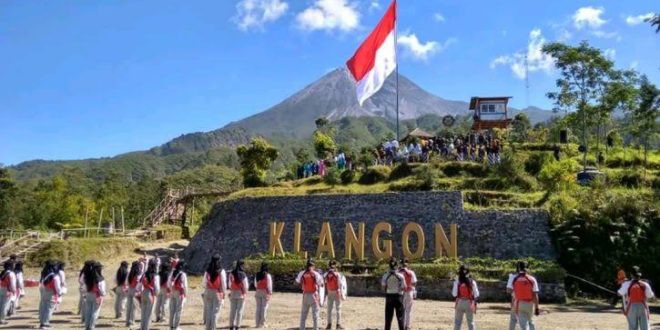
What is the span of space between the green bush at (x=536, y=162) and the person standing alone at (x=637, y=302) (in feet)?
64.5

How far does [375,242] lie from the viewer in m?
23.5

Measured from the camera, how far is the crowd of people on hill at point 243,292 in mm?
11188

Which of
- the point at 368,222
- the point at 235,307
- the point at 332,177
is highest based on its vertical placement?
the point at 332,177

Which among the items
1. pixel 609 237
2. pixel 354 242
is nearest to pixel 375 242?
pixel 354 242

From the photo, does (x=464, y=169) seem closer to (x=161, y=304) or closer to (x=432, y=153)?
(x=432, y=153)

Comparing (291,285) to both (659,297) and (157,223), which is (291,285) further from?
(157,223)

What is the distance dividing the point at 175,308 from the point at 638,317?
30.7ft

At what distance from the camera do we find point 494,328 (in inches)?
555

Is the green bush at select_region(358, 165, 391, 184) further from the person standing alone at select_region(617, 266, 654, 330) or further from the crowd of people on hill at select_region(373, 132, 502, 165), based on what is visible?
the person standing alone at select_region(617, 266, 654, 330)

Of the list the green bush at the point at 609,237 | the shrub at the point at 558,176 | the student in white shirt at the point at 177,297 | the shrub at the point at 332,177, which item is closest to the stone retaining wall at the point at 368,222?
the green bush at the point at 609,237

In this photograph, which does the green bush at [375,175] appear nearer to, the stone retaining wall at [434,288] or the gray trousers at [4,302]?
the stone retaining wall at [434,288]

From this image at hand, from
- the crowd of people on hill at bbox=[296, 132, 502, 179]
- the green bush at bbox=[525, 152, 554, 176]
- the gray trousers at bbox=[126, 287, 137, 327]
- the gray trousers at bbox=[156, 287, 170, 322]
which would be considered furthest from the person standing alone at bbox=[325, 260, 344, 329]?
the green bush at bbox=[525, 152, 554, 176]

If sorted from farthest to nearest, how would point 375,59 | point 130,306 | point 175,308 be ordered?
1. point 375,59
2. point 130,306
3. point 175,308

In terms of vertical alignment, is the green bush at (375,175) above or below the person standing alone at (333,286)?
above
